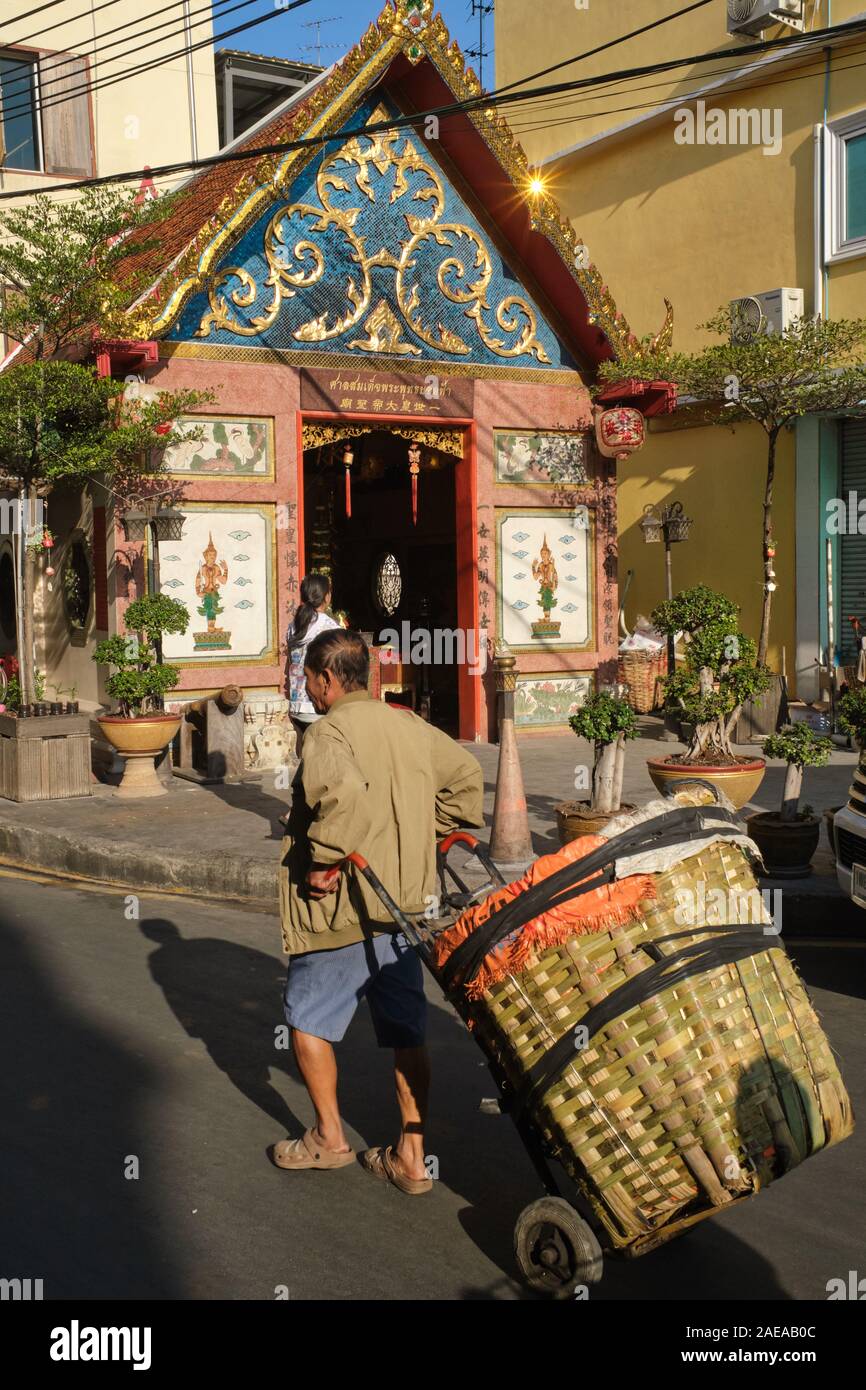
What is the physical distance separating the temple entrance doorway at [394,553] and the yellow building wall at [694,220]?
419 cm

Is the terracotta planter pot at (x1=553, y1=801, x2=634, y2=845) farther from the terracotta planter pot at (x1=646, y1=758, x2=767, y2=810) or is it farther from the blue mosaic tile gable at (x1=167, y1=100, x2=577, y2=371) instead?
the blue mosaic tile gable at (x1=167, y1=100, x2=577, y2=371)

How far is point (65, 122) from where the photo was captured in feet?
72.4

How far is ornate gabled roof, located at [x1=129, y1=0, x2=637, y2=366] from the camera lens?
12.6 meters

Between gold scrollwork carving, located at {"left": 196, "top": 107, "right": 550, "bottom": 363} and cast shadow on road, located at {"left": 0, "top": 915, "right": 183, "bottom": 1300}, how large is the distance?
882 cm

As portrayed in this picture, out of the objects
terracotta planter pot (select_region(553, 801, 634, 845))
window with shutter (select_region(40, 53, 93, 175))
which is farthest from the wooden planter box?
window with shutter (select_region(40, 53, 93, 175))

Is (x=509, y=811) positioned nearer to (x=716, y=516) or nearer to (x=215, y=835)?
(x=215, y=835)

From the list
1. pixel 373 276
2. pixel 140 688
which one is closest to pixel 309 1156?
pixel 140 688

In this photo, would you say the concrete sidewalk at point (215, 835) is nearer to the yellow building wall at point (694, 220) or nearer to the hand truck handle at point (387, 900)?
the hand truck handle at point (387, 900)

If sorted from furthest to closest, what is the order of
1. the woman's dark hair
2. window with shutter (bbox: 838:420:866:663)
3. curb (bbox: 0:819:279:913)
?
window with shutter (bbox: 838:420:866:663) → the woman's dark hair → curb (bbox: 0:819:279:913)

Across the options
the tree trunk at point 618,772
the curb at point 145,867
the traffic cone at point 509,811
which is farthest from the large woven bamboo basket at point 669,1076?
the traffic cone at point 509,811

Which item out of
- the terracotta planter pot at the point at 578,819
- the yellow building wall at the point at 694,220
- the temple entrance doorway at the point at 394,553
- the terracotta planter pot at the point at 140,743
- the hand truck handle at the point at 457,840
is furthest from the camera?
the yellow building wall at the point at 694,220

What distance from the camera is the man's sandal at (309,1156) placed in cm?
467

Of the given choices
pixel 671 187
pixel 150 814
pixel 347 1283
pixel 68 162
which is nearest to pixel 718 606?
pixel 150 814

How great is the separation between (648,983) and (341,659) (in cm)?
167
